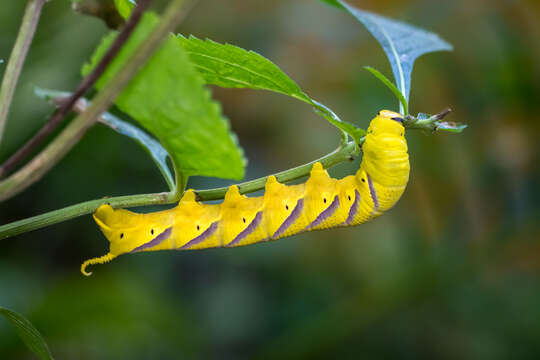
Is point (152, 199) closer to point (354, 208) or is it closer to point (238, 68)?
point (238, 68)

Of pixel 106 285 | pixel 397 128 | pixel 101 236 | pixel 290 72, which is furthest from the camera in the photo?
pixel 290 72

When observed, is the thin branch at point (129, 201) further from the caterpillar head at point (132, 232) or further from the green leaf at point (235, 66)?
the caterpillar head at point (132, 232)

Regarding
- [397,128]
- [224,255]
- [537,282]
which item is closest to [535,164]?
[537,282]

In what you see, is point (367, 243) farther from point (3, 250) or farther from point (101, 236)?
point (3, 250)

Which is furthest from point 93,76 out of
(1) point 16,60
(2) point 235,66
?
(2) point 235,66

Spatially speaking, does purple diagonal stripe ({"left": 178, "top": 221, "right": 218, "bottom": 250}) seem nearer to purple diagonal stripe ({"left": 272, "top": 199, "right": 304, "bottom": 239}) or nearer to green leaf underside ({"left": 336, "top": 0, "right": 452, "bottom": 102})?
purple diagonal stripe ({"left": 272, "top": 199, "right": 304, "bottom": 239})

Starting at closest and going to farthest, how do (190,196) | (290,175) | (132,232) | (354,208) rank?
(290,175) < (190,196) < (132,232) < (354,208)
